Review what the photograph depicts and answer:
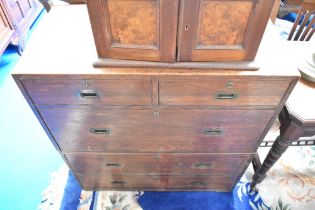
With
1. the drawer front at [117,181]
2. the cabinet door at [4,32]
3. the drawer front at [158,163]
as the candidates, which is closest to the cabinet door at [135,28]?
the drawer front at [158,163]

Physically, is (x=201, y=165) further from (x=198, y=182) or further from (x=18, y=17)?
(x=18, y=17)

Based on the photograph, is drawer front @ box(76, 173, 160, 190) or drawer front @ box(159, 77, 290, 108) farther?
drawer front @ box(76, 173, 160, 190)

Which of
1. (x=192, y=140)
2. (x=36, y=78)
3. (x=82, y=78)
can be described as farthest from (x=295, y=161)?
(x=36, y=78)

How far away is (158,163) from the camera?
3.97 ft

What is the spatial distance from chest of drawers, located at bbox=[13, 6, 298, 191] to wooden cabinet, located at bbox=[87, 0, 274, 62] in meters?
0.06

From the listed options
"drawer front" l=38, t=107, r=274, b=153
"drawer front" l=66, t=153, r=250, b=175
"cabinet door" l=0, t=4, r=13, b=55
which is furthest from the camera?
"cabinet door" l=0, t=4, r=13, b=55

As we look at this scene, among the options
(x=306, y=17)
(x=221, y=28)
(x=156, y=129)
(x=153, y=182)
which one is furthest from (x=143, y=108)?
(x=306, y=17)

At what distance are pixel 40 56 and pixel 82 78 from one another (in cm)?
18

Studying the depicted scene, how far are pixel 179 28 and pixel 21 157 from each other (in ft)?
4.91

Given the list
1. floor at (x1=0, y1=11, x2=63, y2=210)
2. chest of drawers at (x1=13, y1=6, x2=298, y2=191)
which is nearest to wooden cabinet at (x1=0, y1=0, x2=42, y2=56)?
floor at (x1=0, y1=11, x2=63, y2=210)

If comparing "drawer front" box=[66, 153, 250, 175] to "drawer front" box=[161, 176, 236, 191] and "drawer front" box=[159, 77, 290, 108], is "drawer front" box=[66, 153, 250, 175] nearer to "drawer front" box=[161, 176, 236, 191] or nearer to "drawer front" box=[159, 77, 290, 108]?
"drawer front" box=[161, 176, 236, 191]

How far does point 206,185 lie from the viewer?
143 cm

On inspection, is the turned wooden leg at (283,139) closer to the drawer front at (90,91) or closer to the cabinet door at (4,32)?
the drawer front at (90,91)

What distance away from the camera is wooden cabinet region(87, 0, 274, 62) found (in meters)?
0.68
